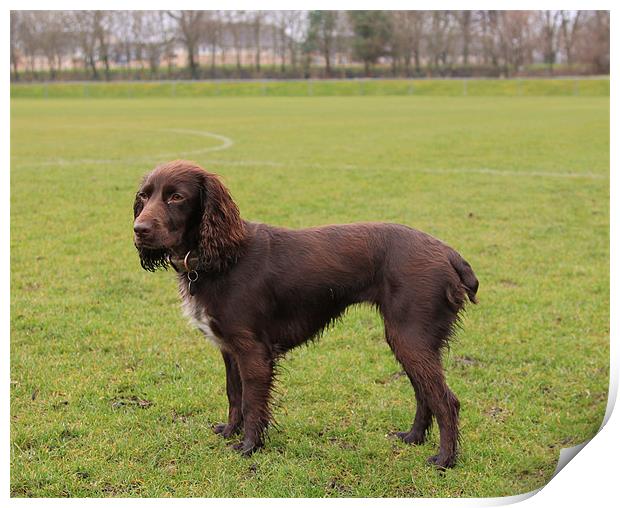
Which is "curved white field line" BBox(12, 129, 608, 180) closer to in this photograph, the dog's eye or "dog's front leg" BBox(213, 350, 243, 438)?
"dog's front leg" BBox(213, 350, 243, 438)

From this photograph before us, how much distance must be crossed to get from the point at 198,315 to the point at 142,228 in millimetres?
701

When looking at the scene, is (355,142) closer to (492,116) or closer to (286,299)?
(492,116)

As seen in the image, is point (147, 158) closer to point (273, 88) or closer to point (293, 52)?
point (273, 88)

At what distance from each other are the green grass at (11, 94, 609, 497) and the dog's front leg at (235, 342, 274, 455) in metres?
0.12

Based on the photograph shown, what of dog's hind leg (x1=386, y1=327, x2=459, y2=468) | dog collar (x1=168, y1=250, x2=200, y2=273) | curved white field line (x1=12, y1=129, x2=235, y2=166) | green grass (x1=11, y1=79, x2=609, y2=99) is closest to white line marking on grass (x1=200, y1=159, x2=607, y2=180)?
curved white field line (x1=12, y1=129, x2=235, y2=166)

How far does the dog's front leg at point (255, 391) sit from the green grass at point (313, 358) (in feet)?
0.38

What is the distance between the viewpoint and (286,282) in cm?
398

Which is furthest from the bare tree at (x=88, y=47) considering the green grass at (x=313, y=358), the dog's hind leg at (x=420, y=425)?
the dog's hind leg at (x=420, y=425)

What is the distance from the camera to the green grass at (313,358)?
12.9 feet

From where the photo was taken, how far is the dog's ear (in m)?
3.82

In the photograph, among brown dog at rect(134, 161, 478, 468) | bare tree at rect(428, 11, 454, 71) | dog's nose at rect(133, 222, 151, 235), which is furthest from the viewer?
bare tree at rect(428, 11, 454, 71)

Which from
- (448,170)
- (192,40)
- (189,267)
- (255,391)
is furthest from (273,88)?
(255,391)
